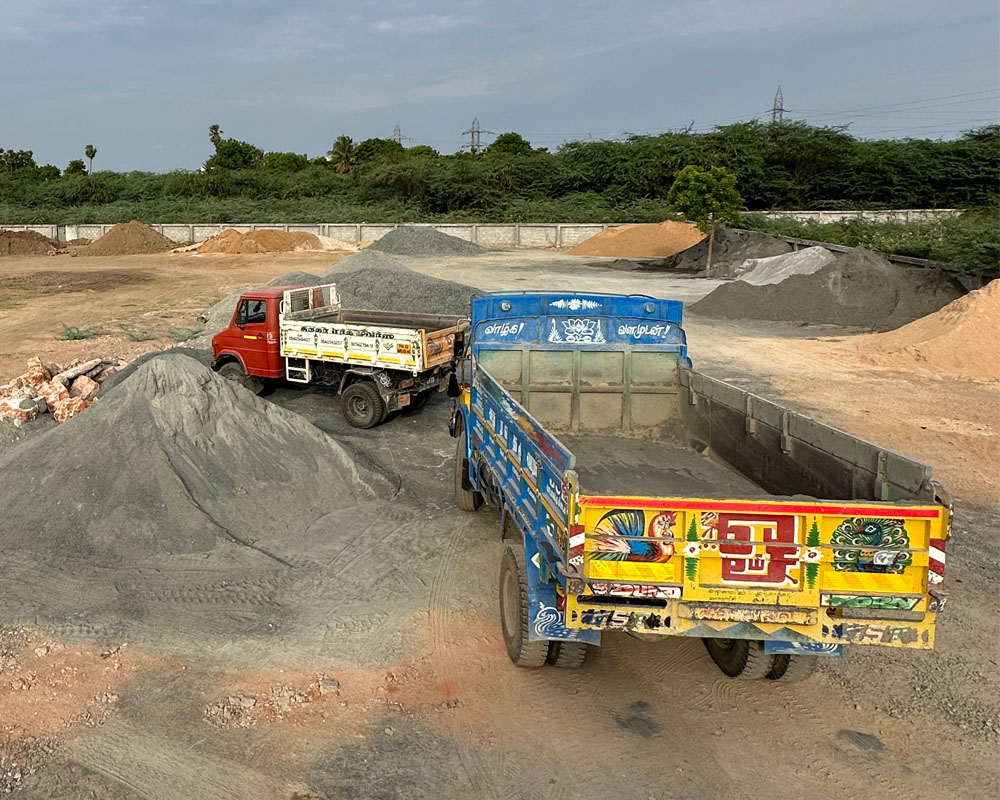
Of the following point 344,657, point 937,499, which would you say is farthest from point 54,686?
point 937,499

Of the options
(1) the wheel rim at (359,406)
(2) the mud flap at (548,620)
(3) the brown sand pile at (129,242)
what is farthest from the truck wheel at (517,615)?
(3) the brown sand pile at (129,242)

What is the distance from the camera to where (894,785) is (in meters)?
5.41

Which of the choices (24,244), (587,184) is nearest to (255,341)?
(24,244)

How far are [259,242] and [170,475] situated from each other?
42.6m

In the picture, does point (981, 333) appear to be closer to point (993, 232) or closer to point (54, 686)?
point (993, 232)

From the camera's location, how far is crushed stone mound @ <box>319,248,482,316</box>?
22328mm

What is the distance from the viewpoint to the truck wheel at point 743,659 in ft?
20.7

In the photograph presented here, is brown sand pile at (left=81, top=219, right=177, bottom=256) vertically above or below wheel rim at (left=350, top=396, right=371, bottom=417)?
above

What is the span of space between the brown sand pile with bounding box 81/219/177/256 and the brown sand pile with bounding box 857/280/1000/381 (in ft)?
140

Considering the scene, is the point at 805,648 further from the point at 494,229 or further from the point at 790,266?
the point at 494,229

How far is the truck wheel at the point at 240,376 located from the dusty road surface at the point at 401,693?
16.4 ft

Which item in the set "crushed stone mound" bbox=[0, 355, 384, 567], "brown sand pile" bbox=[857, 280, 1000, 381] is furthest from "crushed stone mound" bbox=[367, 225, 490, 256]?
"crushed stone mound" bbox=[0, 355, 384, 567]

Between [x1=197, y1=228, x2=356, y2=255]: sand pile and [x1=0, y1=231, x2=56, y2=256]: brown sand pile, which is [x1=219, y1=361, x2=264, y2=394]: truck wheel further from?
[x1=0, y1=231, x2=56, y2=256]: brown sand pile

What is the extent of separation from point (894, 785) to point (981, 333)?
52.9 feet
